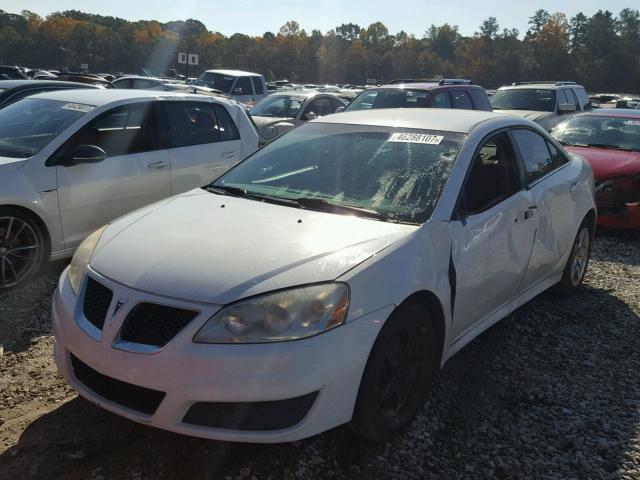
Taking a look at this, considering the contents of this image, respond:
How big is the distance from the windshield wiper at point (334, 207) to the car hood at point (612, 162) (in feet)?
15.3

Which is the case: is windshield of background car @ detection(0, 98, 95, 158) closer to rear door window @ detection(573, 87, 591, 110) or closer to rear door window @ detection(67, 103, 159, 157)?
rear door window @ detection(67, 103, 159, 157)

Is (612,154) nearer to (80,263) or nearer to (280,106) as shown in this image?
(80,263)

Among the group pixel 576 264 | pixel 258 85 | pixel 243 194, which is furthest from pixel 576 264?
pixel 258 85

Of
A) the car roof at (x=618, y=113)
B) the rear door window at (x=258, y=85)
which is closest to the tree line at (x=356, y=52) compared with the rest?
the rear door window at (x=258, y=85)

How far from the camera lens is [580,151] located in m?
7.84

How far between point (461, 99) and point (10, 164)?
8.59 m

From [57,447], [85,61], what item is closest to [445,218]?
[57,447]

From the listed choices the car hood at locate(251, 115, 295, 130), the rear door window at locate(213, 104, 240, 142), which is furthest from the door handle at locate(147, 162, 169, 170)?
the car hood at locate(251, 115, 295, 130)

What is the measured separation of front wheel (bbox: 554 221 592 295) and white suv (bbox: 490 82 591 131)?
7794mm

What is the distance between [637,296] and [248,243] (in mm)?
3926

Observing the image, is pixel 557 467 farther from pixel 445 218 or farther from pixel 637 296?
pixel 637 296

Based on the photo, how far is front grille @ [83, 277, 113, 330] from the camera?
265 cm

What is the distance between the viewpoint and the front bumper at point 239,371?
2.37m

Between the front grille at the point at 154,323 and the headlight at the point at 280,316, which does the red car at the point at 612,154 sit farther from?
the front grille at the point at 154,323
